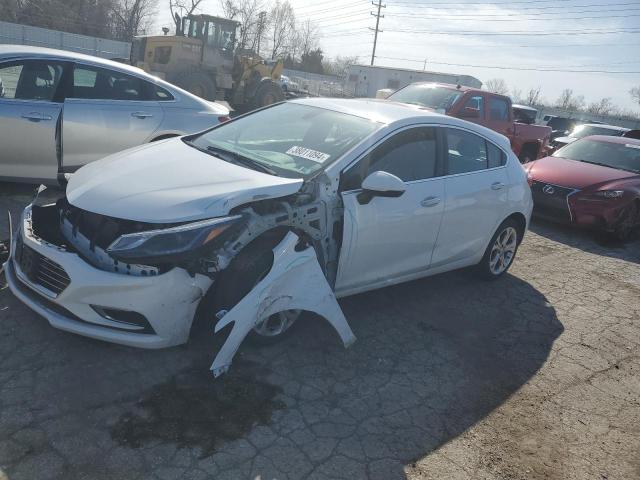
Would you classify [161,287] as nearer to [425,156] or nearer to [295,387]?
[295,387]

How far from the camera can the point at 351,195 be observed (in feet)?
11.9

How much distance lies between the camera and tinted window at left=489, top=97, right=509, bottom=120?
11.1 m

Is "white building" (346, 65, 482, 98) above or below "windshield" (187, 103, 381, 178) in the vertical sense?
above

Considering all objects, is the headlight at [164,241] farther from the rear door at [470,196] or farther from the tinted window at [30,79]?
the tinted window at [30,79]

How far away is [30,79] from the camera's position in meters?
5.45

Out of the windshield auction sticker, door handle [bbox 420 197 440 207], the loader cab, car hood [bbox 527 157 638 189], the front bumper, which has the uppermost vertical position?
the loader cab

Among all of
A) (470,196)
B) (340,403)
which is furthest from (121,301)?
(470,196)

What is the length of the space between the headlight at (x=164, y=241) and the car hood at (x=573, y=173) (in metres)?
6.60

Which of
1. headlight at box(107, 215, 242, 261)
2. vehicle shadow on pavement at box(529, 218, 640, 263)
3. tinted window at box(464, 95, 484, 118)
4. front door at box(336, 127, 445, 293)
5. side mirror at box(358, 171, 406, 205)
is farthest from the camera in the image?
tinted window at box(464, 95, 484, 118)

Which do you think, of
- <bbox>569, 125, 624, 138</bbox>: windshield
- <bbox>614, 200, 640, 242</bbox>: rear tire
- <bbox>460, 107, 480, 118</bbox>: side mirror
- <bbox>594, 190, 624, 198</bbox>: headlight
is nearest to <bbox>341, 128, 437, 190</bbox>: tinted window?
<bbox>594, 190, 624, 198</bbox>: headlight

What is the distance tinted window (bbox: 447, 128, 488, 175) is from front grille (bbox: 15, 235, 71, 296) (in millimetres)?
3017

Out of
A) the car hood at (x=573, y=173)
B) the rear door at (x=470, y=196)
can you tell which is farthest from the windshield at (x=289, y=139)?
the car hood at (x=573, y=173)

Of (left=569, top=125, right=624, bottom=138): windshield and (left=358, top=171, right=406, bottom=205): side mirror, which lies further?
(left=569, top=125, right=624, bottom=138): windshield

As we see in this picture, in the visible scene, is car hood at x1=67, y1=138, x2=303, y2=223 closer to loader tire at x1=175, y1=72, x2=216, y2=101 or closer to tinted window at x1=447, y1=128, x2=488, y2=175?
Result: tinted window at x1=447, y1=128, x2=488, y2=175
